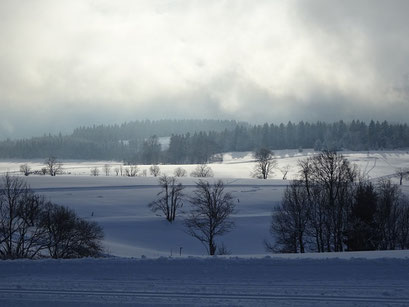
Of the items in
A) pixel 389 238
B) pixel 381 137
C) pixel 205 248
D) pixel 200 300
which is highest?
pixel 381 137

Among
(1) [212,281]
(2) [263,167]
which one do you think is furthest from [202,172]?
(1) [212,281]

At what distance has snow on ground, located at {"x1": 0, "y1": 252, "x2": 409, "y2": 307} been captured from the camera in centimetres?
858

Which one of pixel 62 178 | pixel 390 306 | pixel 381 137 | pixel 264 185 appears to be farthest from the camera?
pixel 381 137

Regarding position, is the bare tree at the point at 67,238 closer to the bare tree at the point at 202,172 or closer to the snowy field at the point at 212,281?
the snowy field at the point at 212,281

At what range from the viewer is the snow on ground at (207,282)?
8.58 meters

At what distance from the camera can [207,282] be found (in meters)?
9.73

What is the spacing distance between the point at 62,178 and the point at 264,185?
36653 mm

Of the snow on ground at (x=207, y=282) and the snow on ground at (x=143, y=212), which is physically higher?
the snow on ground at (x=207, y=282)

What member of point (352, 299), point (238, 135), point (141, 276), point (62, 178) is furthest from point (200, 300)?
point (238, 135)

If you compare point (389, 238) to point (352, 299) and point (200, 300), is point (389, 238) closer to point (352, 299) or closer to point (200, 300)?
point (352, 299)

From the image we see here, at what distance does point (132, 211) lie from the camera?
42.8 meters

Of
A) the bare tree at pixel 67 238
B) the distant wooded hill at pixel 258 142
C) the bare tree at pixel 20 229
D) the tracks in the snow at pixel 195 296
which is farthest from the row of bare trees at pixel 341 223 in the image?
the distant wooded hill at pixel 258 142

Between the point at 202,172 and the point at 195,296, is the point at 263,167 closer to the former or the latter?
the point at 202,172

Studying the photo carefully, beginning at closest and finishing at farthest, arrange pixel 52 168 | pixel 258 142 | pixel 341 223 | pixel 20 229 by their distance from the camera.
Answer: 1. pixel 20 229
2. pixel 341 223
3. pixel 52 168
4. pixel 258 142
